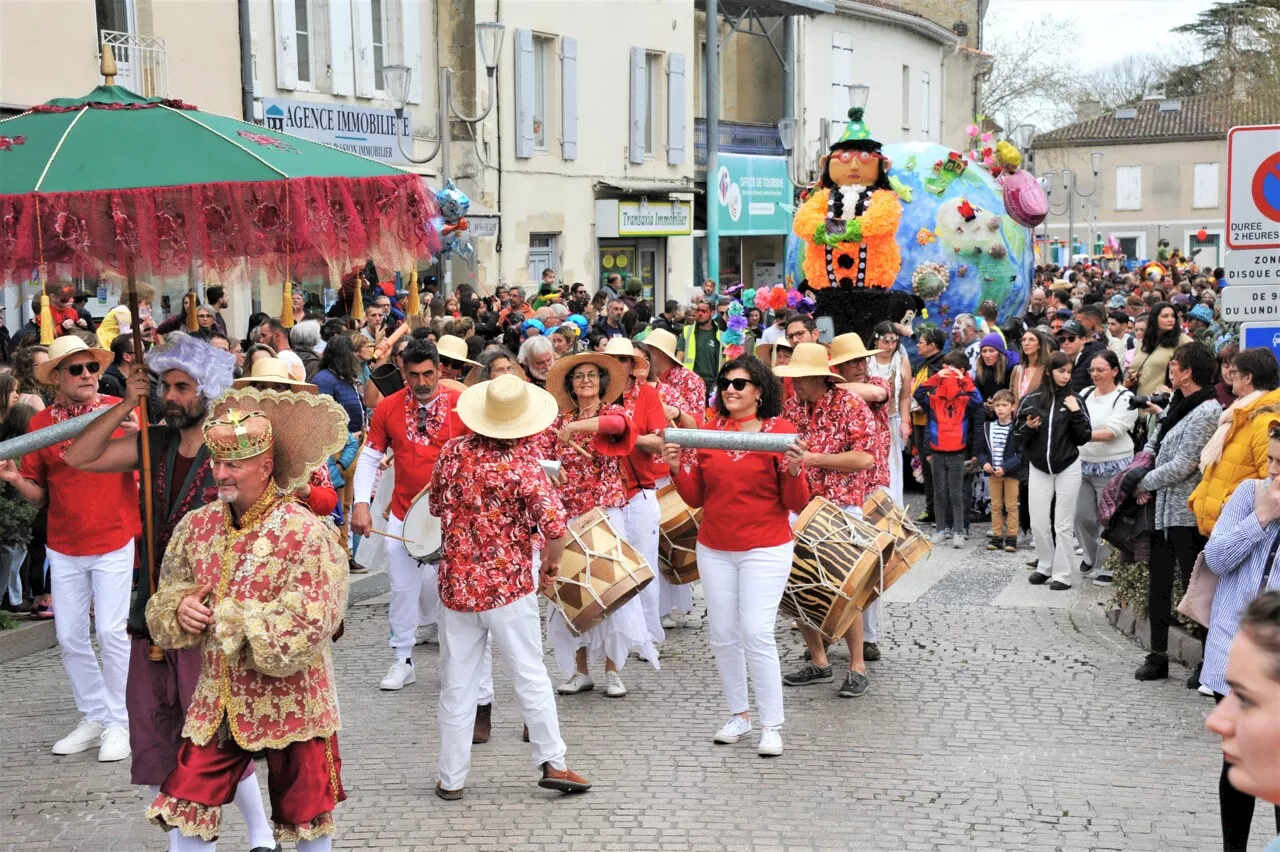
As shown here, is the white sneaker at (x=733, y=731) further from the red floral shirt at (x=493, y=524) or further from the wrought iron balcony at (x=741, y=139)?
the wrought iron balcony at (x=741, y=139)

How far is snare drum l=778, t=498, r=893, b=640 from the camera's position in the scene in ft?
24.8

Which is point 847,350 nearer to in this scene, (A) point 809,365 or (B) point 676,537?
(A) point 809,365

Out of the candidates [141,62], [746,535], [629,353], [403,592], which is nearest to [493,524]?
[746,535]

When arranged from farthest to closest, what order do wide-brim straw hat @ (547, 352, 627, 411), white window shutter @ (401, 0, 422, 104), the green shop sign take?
the green shop sign
white window shutter @ (401, 0, 422, 104)
wide-brim straw hat @ (547, 352, 627, 411)

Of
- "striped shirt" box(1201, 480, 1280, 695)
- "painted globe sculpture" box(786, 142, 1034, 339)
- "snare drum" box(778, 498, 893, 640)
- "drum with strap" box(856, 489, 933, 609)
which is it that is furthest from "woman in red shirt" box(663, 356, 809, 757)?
"painted globe sculpture" box(786, 142, 1034, 339)

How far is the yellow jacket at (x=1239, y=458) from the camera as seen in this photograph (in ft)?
22.8

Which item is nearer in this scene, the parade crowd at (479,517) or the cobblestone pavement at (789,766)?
the parade crowd at (479,517)

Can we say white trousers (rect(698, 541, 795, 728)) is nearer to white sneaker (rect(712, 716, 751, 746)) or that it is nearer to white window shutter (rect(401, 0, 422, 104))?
white sneaker (rect(712, 716, 751, 746))

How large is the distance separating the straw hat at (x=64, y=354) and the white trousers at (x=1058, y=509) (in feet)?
21.8

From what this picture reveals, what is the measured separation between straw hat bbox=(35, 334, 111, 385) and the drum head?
5.49 ft

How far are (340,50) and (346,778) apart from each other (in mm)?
16393

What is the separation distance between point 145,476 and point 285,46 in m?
16.0

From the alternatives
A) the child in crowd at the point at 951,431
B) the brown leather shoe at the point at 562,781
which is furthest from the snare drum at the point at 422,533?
the child in crowd at the point at 951,431

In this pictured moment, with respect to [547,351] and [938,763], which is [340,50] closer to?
[547,351]
